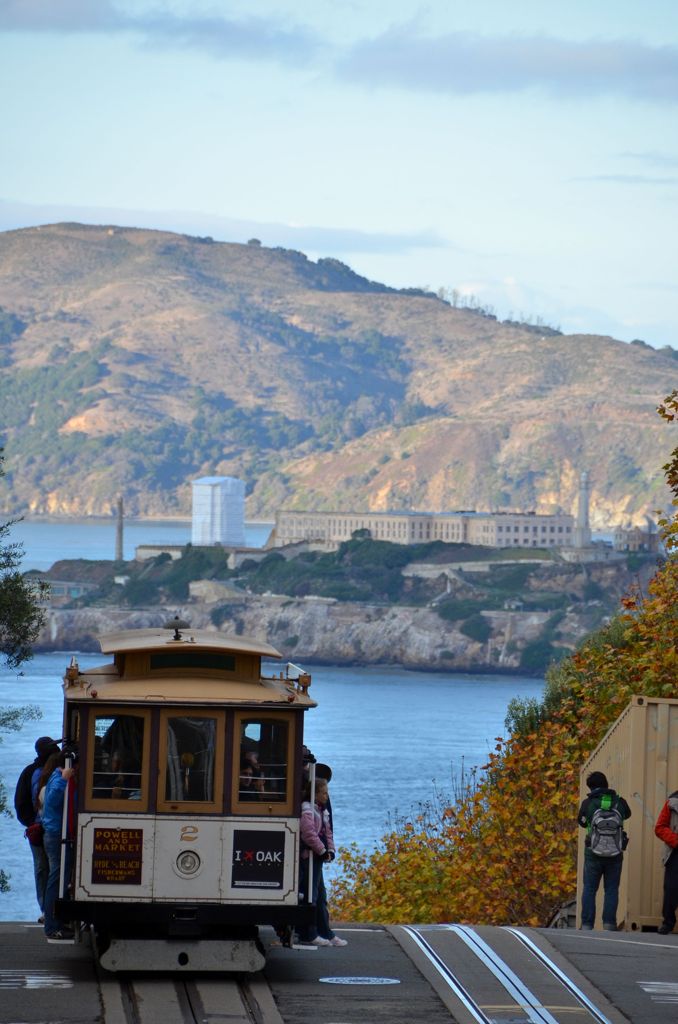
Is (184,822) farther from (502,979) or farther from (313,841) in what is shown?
(502,979)

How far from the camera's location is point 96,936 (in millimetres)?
13539

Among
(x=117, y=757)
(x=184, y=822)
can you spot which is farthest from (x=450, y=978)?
(x=117, y=757)

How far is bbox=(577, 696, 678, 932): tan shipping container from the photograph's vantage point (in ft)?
54.6

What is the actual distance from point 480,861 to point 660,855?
31.3 feet

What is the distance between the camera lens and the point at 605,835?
1623 centimetres

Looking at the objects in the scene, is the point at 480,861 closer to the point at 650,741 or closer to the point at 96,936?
the point at 650,741

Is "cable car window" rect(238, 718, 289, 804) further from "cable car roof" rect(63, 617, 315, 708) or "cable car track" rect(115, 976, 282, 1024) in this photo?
"cable car track" rect(115, 976, 282, 1024)

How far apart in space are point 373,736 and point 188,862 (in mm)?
103231

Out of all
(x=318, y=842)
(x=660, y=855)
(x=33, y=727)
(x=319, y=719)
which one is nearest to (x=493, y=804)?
(x=660, y=855)

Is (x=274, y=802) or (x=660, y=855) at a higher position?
(x=274, y=802)

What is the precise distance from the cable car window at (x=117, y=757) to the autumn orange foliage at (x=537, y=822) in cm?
1019

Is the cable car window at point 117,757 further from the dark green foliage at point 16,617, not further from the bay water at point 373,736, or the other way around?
the bay water at point 373,736

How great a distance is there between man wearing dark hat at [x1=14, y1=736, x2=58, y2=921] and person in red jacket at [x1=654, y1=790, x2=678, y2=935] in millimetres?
5421

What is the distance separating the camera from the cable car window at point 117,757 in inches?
512
